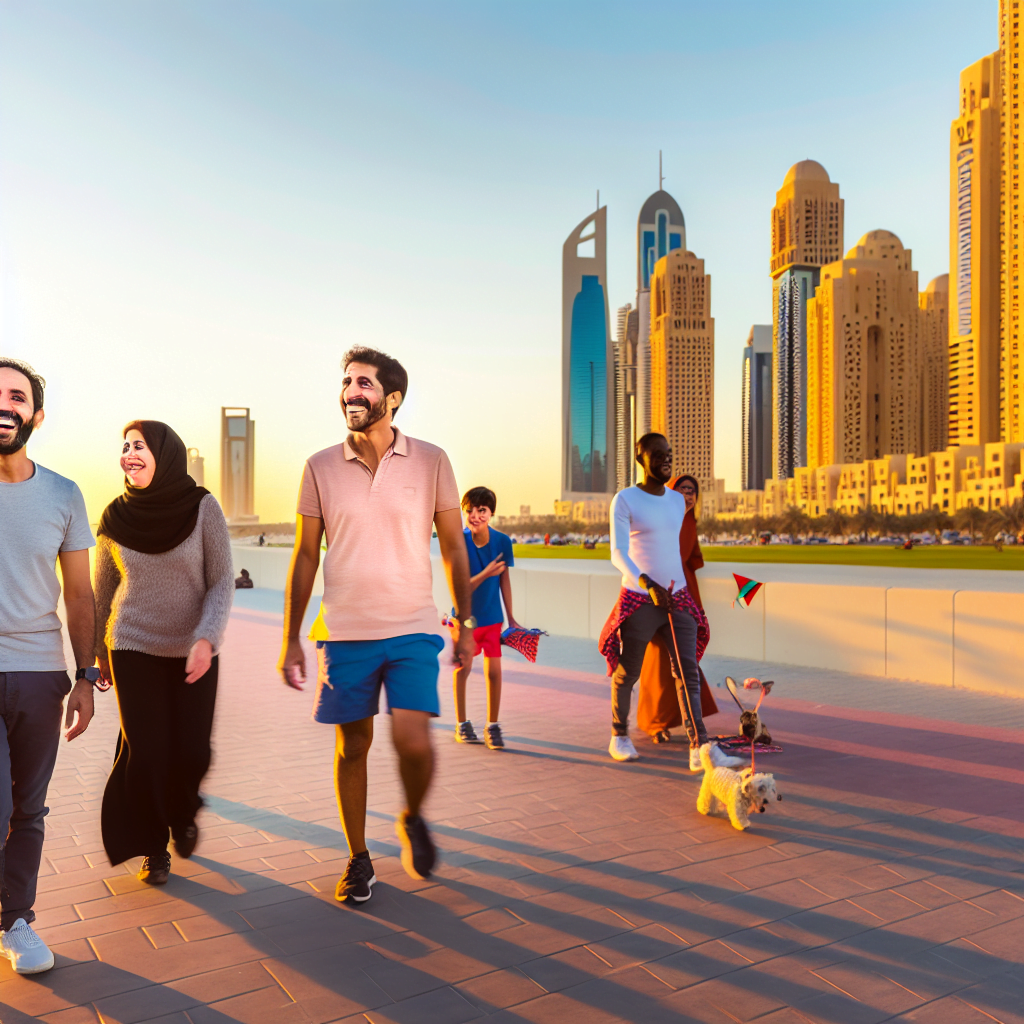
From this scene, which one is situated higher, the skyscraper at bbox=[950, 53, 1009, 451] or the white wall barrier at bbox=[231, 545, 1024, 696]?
the skyscraper at bbox=[950, 53, 1009, 451]

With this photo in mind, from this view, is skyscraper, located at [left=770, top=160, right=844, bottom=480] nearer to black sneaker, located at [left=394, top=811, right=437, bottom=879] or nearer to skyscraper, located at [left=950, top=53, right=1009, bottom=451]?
skyscraper, located at [left=950, top=53, right=1009, bottom=451]

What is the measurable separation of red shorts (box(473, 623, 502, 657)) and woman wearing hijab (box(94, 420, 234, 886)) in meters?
2.64

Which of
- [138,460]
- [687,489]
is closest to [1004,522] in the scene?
[687,489]

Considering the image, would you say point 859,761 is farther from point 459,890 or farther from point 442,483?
point 442,483

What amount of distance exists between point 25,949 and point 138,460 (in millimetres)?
1686

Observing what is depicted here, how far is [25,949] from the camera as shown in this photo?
2803 millimetres

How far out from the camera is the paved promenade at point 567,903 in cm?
264

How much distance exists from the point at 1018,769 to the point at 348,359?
448 cm

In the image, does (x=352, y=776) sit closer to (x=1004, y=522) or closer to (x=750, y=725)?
(x=750, y=725)

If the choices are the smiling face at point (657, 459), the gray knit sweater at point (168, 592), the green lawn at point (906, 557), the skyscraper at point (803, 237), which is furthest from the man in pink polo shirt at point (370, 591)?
the skyscraper at point (803, 237)

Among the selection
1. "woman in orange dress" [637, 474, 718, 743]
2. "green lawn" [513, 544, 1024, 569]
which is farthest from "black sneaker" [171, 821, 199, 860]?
"green lawn" [513, 544, 1024, 569]

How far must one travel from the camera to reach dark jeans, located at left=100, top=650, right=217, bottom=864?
3586mm

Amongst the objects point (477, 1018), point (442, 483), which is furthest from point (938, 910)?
point (442, 483)

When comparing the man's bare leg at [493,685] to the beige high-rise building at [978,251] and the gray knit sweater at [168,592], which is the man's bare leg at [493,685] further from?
the beige high-rise building at [978,251]
